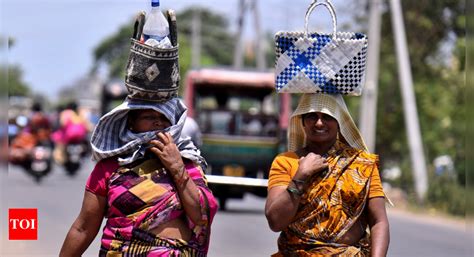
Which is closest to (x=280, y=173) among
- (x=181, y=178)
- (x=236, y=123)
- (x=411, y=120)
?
(x=181, y=178)

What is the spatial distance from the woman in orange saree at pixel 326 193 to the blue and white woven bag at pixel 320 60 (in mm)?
81

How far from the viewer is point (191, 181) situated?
456cm

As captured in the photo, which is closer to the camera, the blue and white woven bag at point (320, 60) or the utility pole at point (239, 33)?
the blue and white woven bag at point (320, 60)

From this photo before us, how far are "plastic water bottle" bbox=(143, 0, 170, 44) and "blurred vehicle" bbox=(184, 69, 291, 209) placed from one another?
488 inches

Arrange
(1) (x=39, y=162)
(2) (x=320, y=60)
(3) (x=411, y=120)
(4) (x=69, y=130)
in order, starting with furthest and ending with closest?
1. (4) (x=69, y=130)
2. (3) (x=411, y=120)
3. (1) (x=39, y=162)
4. (2) (x=320, y=60)

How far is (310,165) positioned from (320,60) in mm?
573

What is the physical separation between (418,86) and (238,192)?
12205mm

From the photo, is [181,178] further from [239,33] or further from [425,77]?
[239,33]

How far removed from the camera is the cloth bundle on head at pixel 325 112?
478 centimetres

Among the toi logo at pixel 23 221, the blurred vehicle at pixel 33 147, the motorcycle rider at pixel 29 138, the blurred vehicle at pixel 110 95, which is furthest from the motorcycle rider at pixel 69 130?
the toi logo at pixel 23 221

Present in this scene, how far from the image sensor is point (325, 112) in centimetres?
474

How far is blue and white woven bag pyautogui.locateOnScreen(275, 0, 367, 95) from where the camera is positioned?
4.87 meters

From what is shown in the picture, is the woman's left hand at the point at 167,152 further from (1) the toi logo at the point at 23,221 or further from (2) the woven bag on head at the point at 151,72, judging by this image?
(1) the toi logo at the point at 23,221

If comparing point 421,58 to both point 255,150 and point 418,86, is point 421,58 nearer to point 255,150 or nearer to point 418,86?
point 418,86
